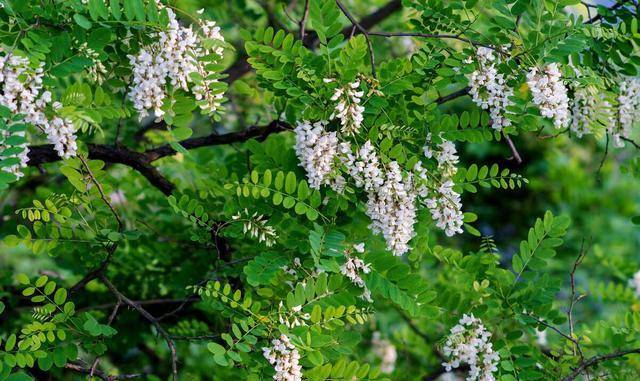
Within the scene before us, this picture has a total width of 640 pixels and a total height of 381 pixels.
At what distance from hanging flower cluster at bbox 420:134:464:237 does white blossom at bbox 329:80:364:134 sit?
20 centimetres

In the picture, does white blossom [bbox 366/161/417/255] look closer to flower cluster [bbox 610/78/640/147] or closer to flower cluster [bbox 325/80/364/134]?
flower cluster [bbox 325/80/364/134]

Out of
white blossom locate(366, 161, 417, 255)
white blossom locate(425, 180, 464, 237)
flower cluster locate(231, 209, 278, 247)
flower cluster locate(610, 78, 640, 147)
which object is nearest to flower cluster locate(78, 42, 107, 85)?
flower cluster locate(231, 209, 278, 247)

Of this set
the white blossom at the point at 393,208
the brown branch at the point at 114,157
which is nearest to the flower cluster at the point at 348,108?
the white blossom at the point at 393,208

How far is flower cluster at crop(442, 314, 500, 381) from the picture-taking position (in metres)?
1.76

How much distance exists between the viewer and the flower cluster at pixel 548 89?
162 cm

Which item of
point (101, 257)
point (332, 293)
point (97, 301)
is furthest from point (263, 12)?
point (332, 293)

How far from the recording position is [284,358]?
1527 millimetres

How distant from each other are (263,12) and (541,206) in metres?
3.32

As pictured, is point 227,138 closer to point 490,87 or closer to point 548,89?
point 490,87

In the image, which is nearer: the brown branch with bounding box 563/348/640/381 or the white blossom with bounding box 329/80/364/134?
the white blossom with bounding box 329/80/364/134

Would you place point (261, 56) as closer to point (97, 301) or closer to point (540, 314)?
point (540, 314)

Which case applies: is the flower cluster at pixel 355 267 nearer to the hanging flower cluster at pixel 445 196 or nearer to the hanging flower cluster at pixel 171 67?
the hanging flower cluster at pixel 445 196

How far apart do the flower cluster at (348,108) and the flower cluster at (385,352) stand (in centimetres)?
146

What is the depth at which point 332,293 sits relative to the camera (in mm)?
1646
